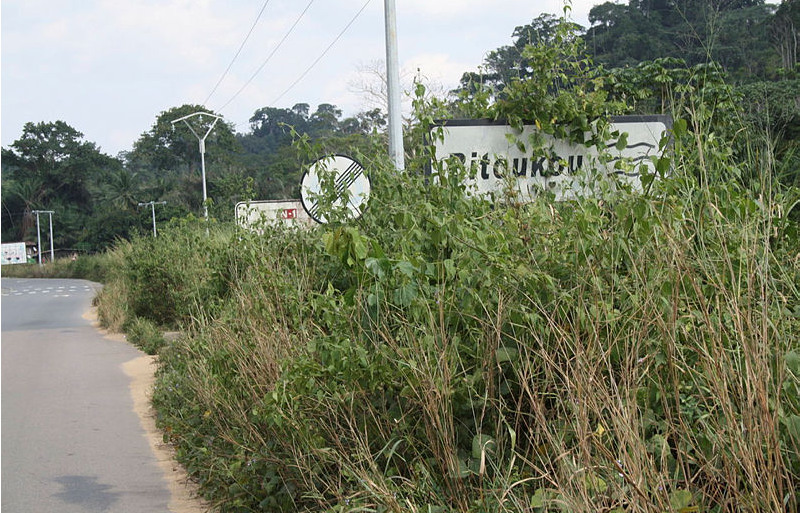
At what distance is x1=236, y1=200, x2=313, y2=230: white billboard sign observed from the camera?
823cm

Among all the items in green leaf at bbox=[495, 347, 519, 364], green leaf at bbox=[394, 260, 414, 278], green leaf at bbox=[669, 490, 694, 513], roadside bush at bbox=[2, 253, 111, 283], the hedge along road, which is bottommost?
roadside bush at bbox=[2, 253, 111, 283]

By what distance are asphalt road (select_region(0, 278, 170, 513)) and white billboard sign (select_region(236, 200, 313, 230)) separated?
237cm

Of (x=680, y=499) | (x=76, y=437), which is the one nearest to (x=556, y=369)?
(x=680, y=499)

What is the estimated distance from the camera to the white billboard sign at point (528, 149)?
569 cm

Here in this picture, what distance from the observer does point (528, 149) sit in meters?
5.93

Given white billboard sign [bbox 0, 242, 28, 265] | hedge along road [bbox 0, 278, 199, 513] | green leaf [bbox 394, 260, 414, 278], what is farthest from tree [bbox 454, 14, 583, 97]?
white billboard sign [bbox 0, 242, 28, 265]

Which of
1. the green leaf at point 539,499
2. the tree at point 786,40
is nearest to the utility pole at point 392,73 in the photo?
the tree at point 786,40

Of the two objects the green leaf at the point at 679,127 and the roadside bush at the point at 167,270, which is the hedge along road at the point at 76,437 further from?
the green leaf at the point at 679,127

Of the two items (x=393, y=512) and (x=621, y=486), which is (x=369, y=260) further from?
(x=621, y=486)

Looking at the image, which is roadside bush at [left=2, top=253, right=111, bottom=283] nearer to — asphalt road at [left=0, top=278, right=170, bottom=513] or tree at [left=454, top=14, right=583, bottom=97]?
asphalt road at [left=0, top=278, right=170, bottom=513]

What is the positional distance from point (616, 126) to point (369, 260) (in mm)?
2790

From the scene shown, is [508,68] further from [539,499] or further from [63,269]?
[63,269]

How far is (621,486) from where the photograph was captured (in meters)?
2.70

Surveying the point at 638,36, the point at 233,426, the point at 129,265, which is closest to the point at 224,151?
the point at 129,265
